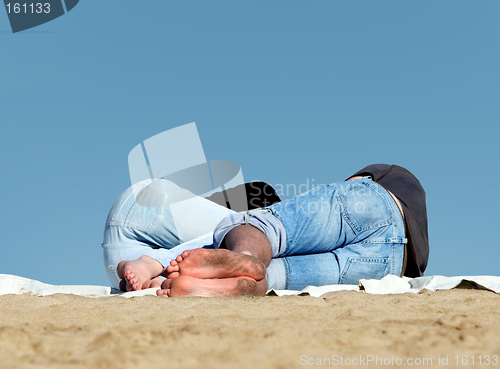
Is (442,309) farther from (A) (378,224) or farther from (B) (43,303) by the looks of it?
(B) (43,303)

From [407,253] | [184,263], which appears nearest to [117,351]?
[184,263]

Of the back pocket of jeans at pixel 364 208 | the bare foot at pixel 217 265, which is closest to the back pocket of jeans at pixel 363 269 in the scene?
the back pocket of jeans at pixel 364 208

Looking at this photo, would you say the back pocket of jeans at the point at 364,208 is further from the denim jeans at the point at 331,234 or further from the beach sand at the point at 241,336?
the beach sand at the point at 241,336

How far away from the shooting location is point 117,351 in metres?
0.85

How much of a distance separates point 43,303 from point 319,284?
4.10 ft

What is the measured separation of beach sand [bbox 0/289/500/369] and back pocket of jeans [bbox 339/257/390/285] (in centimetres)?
70

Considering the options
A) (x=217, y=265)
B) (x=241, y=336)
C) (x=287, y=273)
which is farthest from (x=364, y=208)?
(x=241, y=336)

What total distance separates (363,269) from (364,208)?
33cm

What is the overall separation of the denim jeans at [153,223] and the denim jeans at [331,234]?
57 centimetres

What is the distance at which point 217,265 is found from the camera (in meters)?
1.63

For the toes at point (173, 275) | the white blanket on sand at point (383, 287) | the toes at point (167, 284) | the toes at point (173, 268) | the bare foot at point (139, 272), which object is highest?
the toes at point (173, 268)

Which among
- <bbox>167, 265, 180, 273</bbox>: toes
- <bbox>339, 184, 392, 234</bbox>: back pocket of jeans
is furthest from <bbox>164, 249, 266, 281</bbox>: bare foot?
<bbox>339, 184, 392, 234</bbox>: back pocket of jeans

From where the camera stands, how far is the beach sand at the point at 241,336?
809 mm

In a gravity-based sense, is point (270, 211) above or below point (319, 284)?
above
